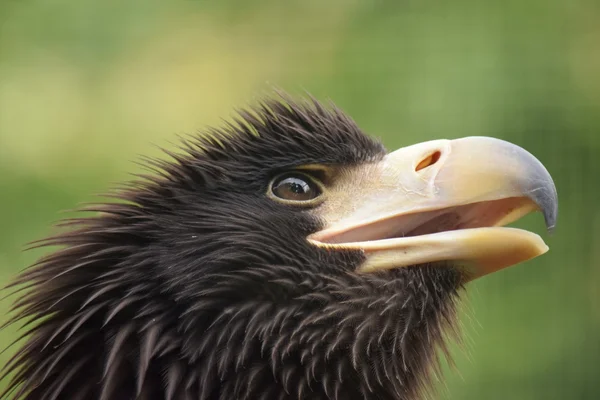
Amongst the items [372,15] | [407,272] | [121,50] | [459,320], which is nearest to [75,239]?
[407,272]

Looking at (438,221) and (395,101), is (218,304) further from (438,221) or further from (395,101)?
(395,101)


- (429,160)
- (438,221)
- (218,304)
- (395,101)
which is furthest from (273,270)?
(395,101)

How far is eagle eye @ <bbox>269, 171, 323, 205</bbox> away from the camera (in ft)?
9.94

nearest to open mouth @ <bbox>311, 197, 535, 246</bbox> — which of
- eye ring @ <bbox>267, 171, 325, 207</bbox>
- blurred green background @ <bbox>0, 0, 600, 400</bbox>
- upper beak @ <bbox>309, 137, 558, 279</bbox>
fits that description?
upper beak @ <bbox>309, 137, 558, 279</bbox>

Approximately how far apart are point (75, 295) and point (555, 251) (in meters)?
3.36

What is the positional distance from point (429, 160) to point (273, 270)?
585mm

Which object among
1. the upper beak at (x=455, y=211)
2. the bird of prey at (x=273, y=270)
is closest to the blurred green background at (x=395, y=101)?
the bird of prey at (x=273, y=270)

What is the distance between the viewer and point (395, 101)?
555 centimetres

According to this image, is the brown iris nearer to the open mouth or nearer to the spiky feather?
the spiky feather

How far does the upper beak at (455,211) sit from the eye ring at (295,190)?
9cm

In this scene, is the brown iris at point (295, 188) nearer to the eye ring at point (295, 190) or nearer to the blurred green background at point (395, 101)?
the eye ring at point (295, 190)

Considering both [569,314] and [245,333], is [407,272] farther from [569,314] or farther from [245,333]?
[569,314]

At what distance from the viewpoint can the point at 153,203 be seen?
296 centimetres

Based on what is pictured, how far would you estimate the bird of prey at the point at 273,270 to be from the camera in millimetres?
2752
